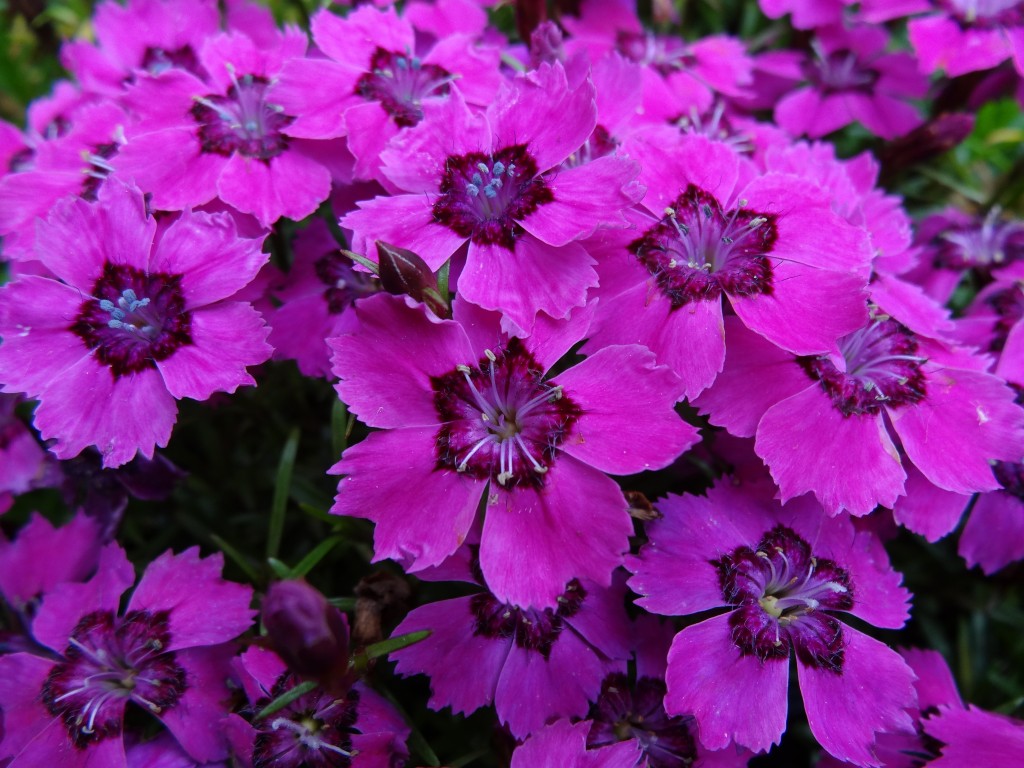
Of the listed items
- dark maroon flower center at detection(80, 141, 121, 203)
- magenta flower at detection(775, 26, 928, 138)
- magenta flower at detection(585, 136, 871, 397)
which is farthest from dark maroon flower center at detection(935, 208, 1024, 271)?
dark maroon flower center at detection(80, 141, 121, 203)

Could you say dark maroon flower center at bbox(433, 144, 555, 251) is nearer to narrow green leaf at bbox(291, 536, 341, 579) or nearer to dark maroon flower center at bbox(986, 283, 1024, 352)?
narrow green leaf at bbox(291, 536, 341, 579)

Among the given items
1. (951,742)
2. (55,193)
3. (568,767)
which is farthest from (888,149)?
(55,193)

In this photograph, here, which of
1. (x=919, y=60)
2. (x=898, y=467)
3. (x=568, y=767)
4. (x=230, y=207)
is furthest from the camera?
(x=919, y=60)

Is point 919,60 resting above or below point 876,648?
above

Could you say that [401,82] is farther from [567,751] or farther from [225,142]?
[567,751]

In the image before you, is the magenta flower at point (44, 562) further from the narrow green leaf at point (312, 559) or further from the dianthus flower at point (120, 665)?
the narrow green leaf at point (312, 559)

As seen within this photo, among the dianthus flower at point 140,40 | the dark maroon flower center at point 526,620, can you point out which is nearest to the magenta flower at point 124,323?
the dark maroon flower center at point 526,620

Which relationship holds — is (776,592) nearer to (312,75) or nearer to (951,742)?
(951,742)
